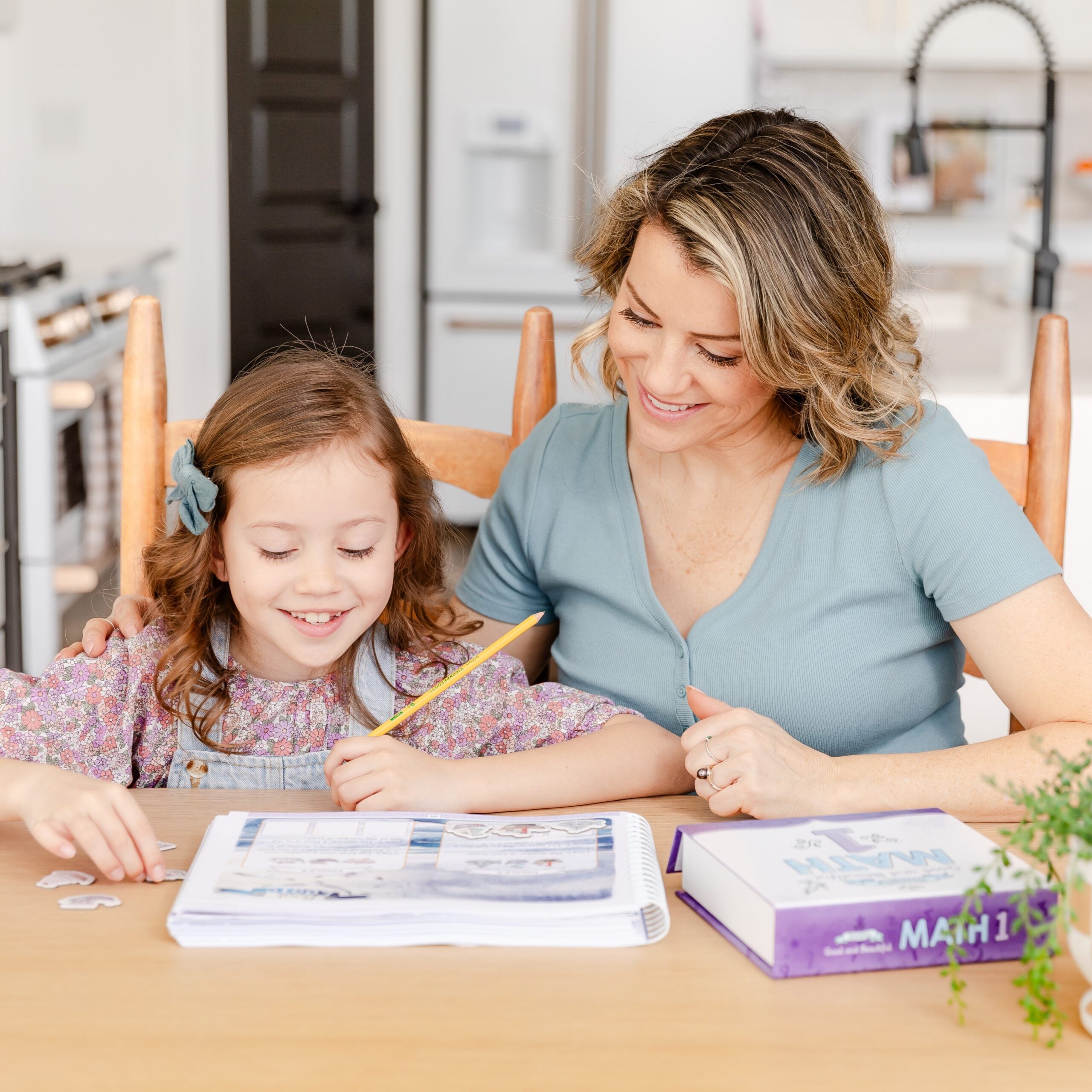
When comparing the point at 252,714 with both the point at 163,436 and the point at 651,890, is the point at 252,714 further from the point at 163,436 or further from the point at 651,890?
the point at 651,890

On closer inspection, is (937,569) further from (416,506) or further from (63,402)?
(63,402)

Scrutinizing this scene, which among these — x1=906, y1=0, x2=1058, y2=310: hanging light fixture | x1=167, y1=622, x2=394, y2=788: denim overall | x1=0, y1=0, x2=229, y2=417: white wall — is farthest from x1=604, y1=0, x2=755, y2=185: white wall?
x1=167, y1=622, x2=394, y2=788: denim overall

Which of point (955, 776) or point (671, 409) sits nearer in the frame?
point (955, 776)

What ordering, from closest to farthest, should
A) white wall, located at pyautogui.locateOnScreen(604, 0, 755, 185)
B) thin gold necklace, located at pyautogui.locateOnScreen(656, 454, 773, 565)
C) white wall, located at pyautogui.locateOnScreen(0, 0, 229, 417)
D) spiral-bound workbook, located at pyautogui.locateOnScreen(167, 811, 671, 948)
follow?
spiral-bound workbook, located at pyautogui.locateOnScreen(167, 811, 671, 948), thin gold necklace, located at pyautogui.locateOnScreen(656, 454, 773, 565), white wall, located at pyautogui.locateOnScreen(604, 0, 755, 185), white wall, located at pyautogui.locateOnScreen(0, 0, 229, 417)

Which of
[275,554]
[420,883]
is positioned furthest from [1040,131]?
[420,883]

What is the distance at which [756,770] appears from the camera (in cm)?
101

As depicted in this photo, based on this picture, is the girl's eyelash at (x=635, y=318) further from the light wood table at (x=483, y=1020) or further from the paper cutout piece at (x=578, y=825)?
the light wood table at (x=483, y=1020)

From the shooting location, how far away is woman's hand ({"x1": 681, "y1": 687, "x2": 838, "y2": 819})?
39.8 inches

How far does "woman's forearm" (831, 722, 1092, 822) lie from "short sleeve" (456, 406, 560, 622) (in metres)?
0.48

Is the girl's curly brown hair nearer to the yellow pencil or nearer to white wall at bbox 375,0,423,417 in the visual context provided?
the yellow pencil

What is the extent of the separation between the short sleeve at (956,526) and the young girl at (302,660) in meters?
0.29

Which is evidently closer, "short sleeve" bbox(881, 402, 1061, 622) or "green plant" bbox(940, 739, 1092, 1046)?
"green plant" bbox(940, 739, 1092, 1046)

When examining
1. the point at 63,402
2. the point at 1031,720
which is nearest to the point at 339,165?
the point at 63,402

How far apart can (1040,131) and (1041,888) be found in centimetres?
230
